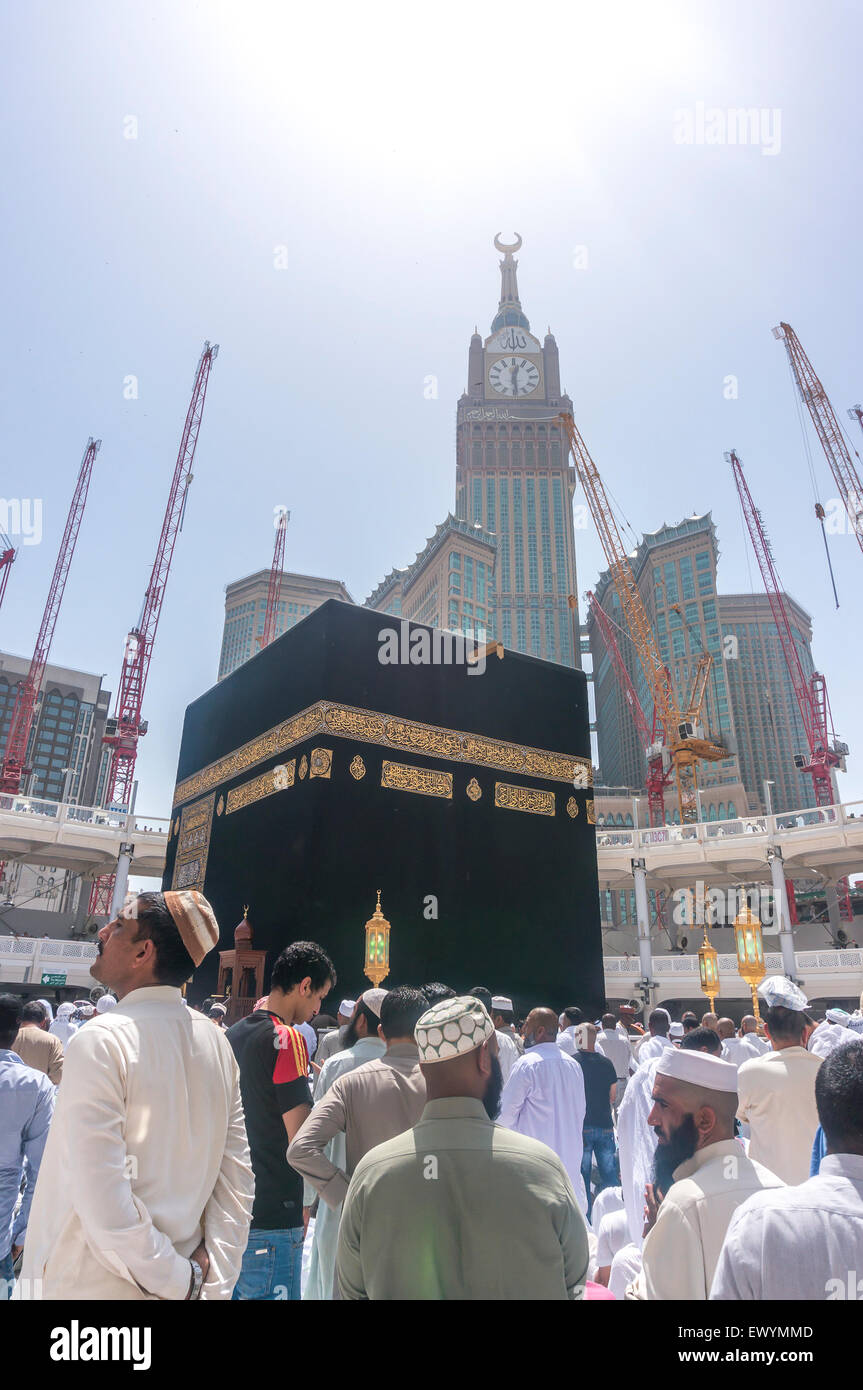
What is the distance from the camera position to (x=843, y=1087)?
5.04ft

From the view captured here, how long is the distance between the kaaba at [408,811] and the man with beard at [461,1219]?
452 inches

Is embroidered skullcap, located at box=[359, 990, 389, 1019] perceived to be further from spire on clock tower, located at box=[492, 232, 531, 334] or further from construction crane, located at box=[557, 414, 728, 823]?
spire on clock tower, located at box=[492, 232, 531, 334]

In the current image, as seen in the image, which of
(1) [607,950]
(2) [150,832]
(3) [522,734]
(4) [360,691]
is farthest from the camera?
(1) [607,950]

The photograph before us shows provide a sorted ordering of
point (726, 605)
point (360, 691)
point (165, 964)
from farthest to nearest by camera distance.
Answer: point (726, 605) < point (360, 691) < point (165, 964)

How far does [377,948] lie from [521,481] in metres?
71.5

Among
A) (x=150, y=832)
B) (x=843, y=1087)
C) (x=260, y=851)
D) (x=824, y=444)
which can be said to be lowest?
(x=843, y=1087)

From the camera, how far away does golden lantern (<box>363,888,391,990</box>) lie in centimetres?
1245

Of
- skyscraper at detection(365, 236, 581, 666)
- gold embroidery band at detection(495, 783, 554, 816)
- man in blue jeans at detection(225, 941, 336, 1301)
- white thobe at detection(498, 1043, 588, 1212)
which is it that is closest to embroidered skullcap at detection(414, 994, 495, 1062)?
man in blue jeans at detection(225, 941, 336, 1301)

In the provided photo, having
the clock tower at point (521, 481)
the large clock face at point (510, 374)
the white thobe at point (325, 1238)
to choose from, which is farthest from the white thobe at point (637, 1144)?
the large clock face at point (510, 374)

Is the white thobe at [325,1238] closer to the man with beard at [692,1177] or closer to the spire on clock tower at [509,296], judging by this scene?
the man with beard at [692,1177]

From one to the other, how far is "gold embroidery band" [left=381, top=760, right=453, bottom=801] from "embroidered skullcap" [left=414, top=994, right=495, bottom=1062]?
42.0 feet
